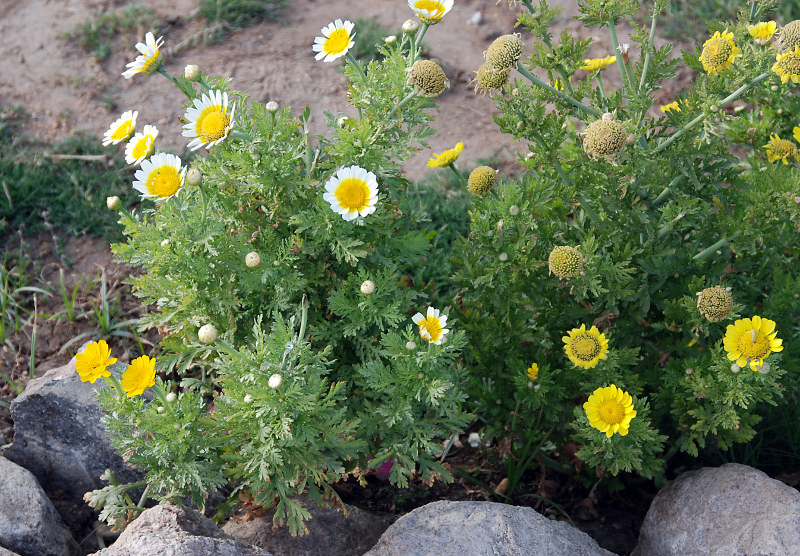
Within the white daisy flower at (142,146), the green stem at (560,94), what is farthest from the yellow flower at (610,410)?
the white daisy flower at (142,146)

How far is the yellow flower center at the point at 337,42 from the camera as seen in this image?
218cm

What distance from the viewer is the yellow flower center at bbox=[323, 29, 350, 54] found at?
2.18m

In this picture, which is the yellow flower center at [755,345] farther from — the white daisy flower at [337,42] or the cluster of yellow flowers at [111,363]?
the cluster of yellow flowers at [111,363]

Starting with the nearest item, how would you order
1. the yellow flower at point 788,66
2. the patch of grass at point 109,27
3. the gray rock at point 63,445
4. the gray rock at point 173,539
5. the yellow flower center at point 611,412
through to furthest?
the gray rock at point 173,539 → the yellow flower at point 788,66 → the yellow flower center at point 611,412 → the gray rock at point 63,445 → the patch of grass at point 109,27

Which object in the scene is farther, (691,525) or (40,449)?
(40,449)

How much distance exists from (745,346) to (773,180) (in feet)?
1.60

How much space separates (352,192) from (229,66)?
2.93 metres

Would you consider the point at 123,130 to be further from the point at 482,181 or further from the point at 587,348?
the point at 587,348

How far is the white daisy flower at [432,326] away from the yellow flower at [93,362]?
83 centimetres

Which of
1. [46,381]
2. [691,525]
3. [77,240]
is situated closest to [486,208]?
[691,525]

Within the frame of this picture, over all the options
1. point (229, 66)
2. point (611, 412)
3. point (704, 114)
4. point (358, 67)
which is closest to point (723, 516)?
point (611, 412)

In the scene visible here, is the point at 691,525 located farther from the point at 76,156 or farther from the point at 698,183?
the point at 76,156

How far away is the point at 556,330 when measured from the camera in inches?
97.4

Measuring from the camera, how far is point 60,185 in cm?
384
